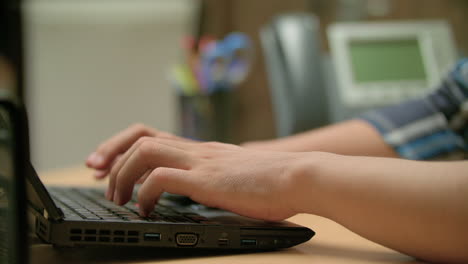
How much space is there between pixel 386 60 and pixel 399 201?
94 centimetres

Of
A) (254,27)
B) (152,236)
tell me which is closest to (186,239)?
(152,236)

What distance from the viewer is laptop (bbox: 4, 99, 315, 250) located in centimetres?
34

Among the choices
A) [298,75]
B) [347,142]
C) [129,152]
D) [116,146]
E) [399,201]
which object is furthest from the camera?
[298,75]

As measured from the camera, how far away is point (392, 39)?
47.9 inches

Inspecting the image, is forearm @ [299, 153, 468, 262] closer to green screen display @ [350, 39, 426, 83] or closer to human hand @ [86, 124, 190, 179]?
human hand @ [86, 124, 190, 179]

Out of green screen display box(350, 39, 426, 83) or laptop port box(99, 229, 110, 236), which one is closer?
laptop port box(99, 229, 110, 236)

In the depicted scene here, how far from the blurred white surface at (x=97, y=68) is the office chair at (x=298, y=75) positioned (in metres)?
0.84

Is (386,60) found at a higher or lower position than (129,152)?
higher

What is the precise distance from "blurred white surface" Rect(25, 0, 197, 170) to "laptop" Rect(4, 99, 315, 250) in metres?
1.52

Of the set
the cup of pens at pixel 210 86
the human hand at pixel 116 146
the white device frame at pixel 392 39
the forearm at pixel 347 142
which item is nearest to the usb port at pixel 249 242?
the human hand at pixel 116 146

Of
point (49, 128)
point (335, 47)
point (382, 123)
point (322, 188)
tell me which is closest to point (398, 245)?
point (322, 188)

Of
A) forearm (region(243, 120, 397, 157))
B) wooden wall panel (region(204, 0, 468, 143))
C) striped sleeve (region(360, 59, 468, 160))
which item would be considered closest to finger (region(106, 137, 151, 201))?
forearm (region(243, 120, 397, 157))

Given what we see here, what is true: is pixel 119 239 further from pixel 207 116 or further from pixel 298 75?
Result: pixel 207 116

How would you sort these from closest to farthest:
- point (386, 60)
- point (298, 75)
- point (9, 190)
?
point (9, 190), point (298, 75), point (386, 60)
